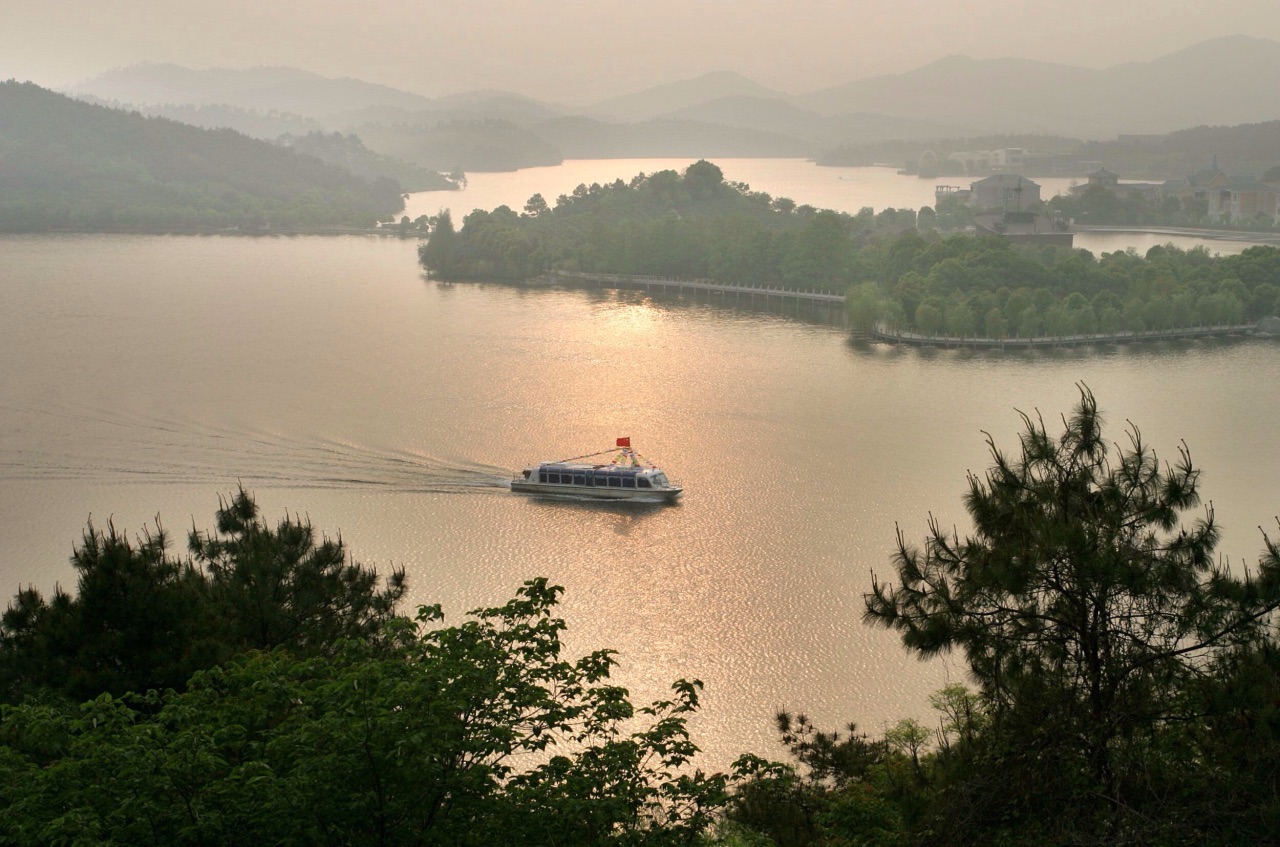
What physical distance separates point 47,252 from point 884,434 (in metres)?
21.1

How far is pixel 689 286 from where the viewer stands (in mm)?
23203

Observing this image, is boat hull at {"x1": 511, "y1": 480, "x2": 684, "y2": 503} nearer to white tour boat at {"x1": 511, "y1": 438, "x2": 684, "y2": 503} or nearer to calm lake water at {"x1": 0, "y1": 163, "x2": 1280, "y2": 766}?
white tour boat at {"x1": 511, "y1": 438, "x2": 684, "y2": 503}

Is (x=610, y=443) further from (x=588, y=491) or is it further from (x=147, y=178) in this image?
(x=147, y=178)

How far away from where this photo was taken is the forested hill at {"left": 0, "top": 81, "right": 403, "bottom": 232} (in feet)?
111

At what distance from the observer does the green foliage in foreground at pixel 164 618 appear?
15.5ft

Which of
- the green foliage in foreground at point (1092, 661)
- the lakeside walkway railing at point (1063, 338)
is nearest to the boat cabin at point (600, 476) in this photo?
the green foliage in foreground at point (1092, 661)

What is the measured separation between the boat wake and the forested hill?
71.6 ft

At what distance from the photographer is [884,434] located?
41.0 ft

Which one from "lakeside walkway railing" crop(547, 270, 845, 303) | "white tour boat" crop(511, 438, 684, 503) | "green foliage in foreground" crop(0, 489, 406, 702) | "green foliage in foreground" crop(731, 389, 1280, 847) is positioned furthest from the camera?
Result: "lakeside walkway railing" crop(547, 270, 845, 303)

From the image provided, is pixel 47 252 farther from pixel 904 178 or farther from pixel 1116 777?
pixel 904 178

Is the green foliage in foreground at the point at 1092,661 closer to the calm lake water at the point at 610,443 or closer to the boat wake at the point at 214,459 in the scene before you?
the calm lake water at the point at 610,443

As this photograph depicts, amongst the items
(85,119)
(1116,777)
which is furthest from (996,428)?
(85,119)

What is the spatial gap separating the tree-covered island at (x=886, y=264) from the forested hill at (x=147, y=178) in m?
9.53

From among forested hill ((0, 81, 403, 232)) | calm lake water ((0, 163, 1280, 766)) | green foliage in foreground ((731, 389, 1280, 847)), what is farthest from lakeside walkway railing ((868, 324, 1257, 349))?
forested hill ((0, 81, 403, 232))
